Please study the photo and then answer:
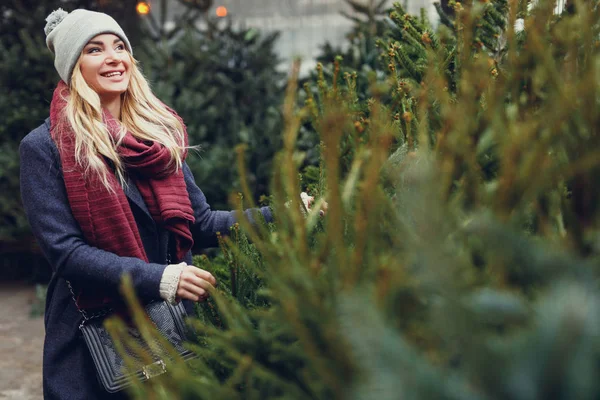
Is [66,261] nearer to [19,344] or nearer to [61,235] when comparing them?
[61,235]

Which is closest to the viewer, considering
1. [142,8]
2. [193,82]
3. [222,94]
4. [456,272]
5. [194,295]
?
[456,272]

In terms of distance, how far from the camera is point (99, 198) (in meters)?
2.20

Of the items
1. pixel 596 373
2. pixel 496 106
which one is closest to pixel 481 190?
pixel 496 106

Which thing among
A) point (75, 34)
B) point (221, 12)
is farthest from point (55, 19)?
point (221, 12)

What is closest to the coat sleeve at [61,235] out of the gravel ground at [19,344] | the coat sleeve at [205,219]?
the coat sleeve at [205,219]

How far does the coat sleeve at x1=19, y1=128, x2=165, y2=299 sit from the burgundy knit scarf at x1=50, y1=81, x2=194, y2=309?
0.13ft

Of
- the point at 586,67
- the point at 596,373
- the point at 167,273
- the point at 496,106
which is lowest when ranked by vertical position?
the point at 167,273

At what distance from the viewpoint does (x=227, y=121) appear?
5598 mm

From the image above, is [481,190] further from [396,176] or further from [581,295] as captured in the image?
[581,295]

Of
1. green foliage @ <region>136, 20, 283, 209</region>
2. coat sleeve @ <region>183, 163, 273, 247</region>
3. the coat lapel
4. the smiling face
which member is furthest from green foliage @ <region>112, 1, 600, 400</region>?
green foliage @ <region>136, 20, 283, 209</region>

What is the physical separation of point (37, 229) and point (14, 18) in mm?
4203

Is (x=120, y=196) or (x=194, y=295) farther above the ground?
(x=120, y=196)

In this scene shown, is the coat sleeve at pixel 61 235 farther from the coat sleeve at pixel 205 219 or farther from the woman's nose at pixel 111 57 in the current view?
the coat sleeve at pixel 205 219

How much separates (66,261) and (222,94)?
3657 mm
